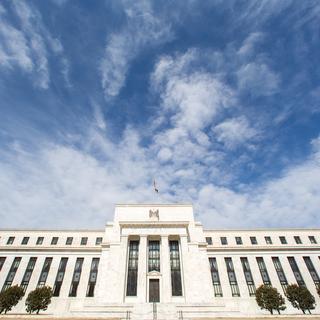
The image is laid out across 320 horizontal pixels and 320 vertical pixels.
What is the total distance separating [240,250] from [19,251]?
155 feet

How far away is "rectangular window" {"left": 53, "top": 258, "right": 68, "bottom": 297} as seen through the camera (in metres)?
46.2

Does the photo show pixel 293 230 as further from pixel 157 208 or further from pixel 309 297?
pixel 157 208

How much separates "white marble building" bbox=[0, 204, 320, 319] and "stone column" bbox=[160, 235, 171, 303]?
143 mm

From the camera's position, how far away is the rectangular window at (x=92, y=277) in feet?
153

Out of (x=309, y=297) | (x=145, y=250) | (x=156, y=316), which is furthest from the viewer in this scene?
(x=145, y=250)

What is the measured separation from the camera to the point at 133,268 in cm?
4184

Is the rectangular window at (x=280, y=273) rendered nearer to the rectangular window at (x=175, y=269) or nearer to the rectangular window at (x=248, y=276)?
the rectangular window at (x=248, y=276)

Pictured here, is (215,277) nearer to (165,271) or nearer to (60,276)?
(165,271)

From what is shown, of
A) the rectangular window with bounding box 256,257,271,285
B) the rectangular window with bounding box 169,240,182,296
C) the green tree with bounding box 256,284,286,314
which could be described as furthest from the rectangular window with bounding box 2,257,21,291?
the rectangular window with bounding box 256,257,271,285

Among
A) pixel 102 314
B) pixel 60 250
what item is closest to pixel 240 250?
pixel 102 314

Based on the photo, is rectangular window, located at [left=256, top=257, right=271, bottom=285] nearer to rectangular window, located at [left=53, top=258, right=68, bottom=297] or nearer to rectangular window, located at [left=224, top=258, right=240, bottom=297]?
rectangular window, located at [left=224, top=258, right=240, bottom=297]

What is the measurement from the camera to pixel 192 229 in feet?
156

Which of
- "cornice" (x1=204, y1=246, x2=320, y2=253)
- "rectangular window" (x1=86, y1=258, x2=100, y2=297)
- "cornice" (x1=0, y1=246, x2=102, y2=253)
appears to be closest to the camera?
"rectangular window" (x1=86, y1=258, x2=100, y2=297)

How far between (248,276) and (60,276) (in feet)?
127
